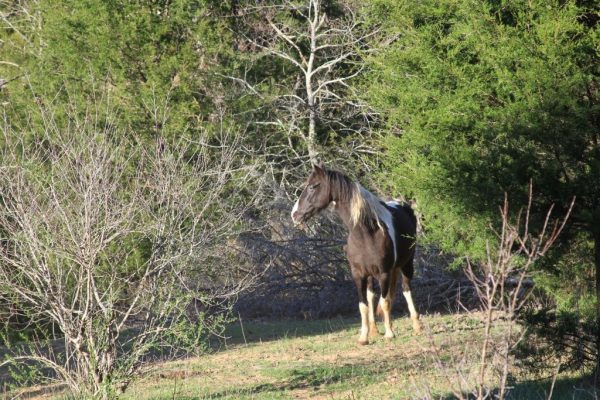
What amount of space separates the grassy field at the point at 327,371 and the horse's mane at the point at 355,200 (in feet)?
5.78

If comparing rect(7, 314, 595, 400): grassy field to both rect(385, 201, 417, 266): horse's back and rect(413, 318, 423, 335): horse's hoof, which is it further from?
rect(385, 201, 417, 266): horse's back

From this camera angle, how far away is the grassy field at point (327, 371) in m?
9.78

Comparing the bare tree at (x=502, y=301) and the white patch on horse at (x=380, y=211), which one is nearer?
the bare tree at (x=502, y=301)

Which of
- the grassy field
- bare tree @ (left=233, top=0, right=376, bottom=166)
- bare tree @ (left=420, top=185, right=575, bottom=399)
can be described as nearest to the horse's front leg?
the grassy field

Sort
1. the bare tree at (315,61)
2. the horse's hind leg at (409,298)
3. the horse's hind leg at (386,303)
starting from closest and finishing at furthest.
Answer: the horse's hind leg at (386,303) < the horse's hind leg at (409,298) < the bare tree at (315,61)

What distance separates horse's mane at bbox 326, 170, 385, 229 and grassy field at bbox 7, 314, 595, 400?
176 centimetres

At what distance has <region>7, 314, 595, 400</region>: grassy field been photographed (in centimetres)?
978

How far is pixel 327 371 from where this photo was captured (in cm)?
1198

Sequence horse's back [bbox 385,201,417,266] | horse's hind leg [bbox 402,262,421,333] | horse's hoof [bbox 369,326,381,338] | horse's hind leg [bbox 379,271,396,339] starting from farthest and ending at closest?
horse's back [bbox 385,201,417,266] < horse's hind leg [bbox 402,262,421,333] < horse's hoof [bbox 369,326,381,338] < horse's hind leg [bbox 379,271,396,339]

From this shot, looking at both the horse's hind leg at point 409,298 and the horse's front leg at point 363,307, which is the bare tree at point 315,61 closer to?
the horse's hind leg at point 409,298

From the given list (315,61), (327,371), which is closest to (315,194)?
(327,371)

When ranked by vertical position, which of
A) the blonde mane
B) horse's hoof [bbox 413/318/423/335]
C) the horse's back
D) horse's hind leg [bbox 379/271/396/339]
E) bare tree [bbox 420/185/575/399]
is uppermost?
bare tree [bbox 420/185/575/399]

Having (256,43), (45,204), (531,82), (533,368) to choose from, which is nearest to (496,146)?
(531,82)

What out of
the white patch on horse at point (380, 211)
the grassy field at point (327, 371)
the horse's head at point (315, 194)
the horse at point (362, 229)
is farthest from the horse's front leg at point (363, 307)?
the horse's head at point (315, 194)
